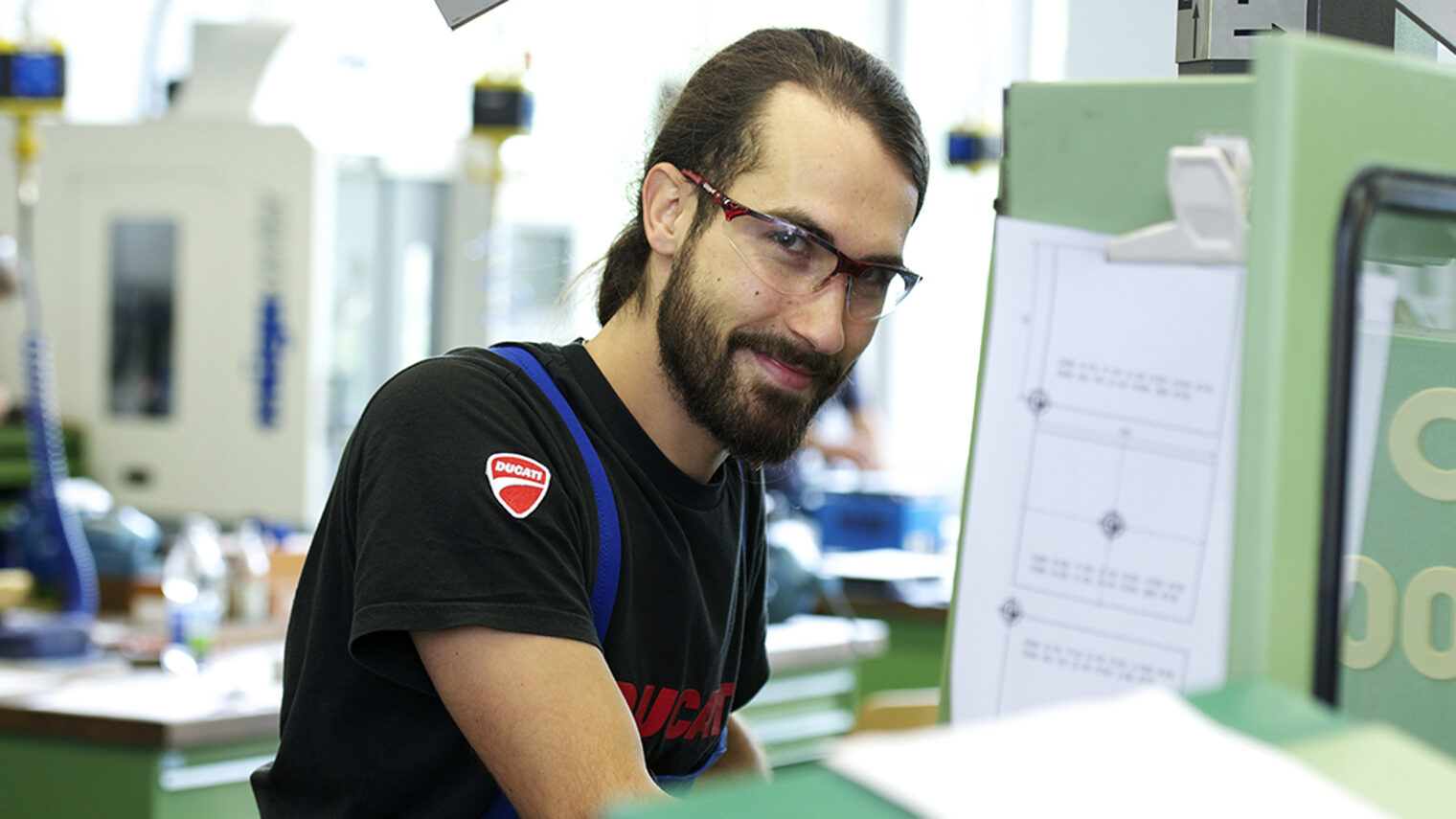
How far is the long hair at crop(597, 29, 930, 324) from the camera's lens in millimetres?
1284

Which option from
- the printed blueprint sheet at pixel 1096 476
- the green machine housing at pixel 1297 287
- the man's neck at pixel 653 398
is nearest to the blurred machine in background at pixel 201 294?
the man's neck at pixel 653 398

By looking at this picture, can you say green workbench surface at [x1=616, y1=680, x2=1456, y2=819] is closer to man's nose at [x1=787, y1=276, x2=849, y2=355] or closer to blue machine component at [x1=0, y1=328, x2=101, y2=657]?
man's nose at [x1=787, y1=276, x2=849, y2=355]

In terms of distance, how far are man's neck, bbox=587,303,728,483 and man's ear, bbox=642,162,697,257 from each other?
0.23 ft

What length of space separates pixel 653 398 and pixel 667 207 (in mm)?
196

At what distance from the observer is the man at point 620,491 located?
3.35ft

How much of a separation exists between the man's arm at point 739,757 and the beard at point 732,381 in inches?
13.6

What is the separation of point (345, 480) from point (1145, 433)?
66 cm

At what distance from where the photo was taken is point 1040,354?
0.72 m

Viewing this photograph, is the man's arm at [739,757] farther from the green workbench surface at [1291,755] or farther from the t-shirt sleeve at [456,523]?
the green workbench surface at [1291,755]

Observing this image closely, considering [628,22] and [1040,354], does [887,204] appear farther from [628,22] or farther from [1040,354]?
[628,22]

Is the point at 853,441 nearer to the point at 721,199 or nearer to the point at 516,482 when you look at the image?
the point at 721,199

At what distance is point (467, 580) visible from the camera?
3.37ft

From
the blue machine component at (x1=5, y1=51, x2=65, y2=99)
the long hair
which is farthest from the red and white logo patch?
the blue machine component at (x1=5, y1=51, x2=65, y2=99)

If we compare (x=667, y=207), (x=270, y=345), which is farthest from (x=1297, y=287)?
(x=270, y=345)
